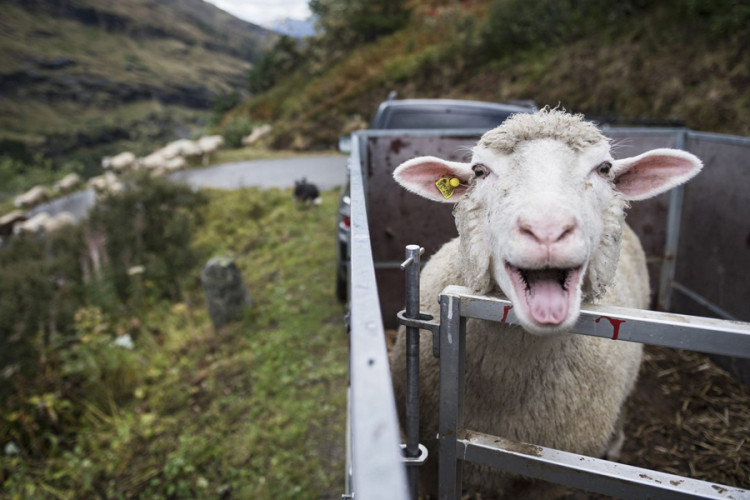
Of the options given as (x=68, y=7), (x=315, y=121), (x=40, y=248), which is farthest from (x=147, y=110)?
(x=40, y=248)

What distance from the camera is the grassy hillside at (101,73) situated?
6819cm

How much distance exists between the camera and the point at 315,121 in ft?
67.5

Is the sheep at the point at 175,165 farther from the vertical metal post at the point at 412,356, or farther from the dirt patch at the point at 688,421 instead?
the vertical metal post at the point at 412,356

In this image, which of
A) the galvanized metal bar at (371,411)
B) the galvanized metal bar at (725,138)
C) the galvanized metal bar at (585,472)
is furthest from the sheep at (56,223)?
the galvanized metal bar at (725,138)

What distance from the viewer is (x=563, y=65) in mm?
11977

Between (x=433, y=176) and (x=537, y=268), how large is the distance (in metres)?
0.76

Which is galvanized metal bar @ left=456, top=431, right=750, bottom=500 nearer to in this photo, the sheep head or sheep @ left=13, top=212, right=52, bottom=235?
the sheep head

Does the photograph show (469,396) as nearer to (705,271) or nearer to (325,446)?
(325,446)

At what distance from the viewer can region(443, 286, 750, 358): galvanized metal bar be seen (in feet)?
3.37

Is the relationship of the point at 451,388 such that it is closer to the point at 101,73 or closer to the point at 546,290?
the point at 546,290

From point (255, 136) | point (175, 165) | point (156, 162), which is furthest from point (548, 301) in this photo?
point (255, 136)

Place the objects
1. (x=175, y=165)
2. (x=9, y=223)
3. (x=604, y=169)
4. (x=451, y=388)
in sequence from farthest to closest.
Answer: (x=175, y=165) < (x=9, y=223) < (x=604, y=169) < (x=451, y=388)

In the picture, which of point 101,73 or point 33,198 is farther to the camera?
point 101,73

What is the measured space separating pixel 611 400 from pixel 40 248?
10023 millimetres
